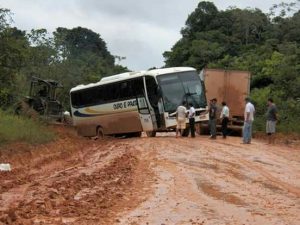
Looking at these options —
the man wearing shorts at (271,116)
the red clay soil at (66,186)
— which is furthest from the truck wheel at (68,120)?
the red clay soil at (66,186)

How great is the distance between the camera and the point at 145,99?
2577cm

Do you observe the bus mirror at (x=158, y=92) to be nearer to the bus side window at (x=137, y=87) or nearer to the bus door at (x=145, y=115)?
the bus door at (x=145, y=115)

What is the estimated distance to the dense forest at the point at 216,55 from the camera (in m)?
29.5

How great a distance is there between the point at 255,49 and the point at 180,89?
1001 inches

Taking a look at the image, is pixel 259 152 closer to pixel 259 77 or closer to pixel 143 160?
pixel 143 160

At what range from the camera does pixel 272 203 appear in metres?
9.54

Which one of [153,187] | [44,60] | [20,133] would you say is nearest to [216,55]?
[44,60]

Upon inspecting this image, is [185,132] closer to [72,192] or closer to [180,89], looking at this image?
[180,89]

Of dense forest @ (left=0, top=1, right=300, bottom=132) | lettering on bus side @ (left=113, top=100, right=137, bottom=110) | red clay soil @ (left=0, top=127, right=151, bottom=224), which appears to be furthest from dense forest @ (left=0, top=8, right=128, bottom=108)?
red clay soil @ (left=0, top=127, right=151, bottom=224)

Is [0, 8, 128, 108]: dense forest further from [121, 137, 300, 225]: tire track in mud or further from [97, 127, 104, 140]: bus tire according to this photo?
[121, 137, 300, 225]: tire track in mud

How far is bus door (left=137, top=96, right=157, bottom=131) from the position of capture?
83.8ft

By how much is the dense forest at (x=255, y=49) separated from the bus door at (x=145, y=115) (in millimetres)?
5769

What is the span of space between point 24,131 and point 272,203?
43.2 ft

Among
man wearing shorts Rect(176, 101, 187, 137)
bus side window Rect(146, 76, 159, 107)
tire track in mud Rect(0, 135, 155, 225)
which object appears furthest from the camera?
bus side window Rect(146, 76, 159, 107)
